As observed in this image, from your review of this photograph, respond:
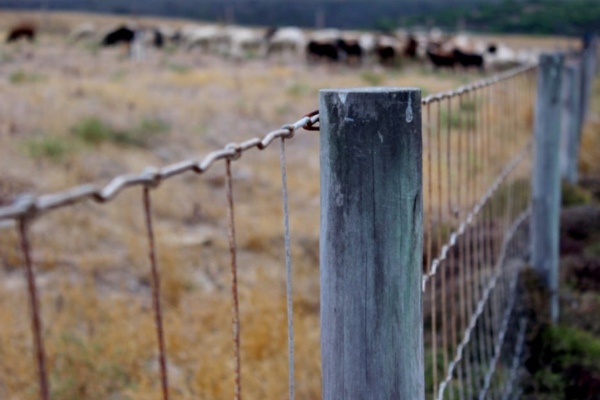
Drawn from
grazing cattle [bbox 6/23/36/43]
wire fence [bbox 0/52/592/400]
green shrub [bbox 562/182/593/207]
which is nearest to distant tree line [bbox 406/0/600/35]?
grazing cattle [bbox 6/23/36/43]

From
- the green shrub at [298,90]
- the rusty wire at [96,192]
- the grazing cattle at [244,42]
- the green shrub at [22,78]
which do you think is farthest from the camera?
the grazing cattle at [244,42]

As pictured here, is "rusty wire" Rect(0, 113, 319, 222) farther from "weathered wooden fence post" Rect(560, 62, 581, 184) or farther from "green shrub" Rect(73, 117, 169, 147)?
"green shrub" Rect(73, 117, 169, 147)

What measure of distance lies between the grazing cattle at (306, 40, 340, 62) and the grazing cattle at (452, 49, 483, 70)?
480 cm

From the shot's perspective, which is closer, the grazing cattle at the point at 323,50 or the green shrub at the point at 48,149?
the green shrub at the point at 48,149

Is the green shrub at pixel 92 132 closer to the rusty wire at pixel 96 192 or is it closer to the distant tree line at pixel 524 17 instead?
the rusty wire at pixel 96 192

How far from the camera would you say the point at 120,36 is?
30.1 meters

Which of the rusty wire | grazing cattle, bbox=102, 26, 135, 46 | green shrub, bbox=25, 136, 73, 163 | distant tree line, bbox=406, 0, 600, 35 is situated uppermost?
distant tree line, bbox=406, 0, 600, 35

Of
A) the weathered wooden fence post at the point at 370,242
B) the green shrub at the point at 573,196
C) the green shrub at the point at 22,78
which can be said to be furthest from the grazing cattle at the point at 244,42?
the weathered wooden fence post at the point at 370,242

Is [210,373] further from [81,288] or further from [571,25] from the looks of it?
[571,25]

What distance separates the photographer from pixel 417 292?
145cm

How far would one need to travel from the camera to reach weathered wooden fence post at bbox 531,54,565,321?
4.00m

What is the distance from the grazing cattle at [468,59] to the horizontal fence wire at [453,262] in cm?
1875

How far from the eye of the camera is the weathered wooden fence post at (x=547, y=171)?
4.00 meters

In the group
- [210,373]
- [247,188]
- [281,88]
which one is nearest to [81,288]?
[210,373]
